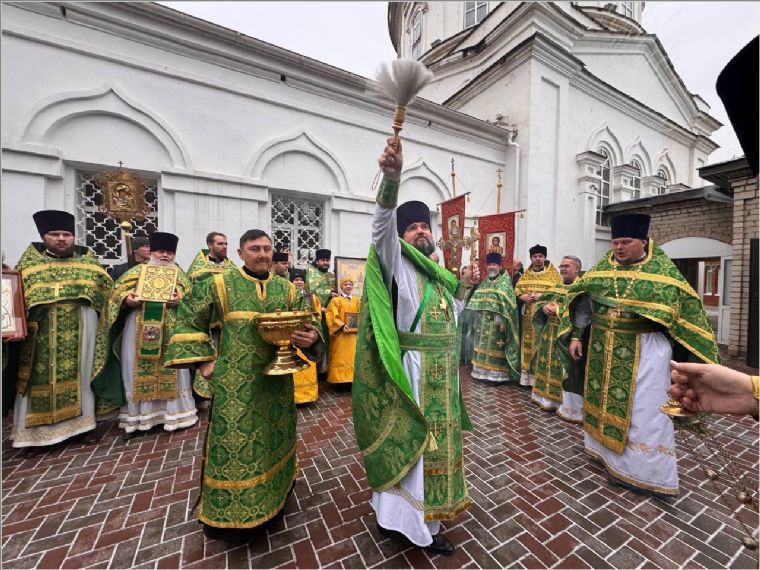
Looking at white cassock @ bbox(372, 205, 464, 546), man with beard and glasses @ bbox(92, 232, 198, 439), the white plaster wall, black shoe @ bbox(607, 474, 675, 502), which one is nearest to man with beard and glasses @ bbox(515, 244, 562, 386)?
black shoe @ bbox(607, 474, 675, 502)

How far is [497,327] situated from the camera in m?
7.08

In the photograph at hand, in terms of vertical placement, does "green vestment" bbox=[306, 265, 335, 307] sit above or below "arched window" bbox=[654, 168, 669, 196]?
below

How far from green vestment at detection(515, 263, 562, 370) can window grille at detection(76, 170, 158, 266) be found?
7436 millimetres

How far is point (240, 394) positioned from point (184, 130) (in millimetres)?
6529

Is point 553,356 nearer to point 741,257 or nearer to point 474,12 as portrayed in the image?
point 741,257

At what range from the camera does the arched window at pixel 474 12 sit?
1502 centimetres

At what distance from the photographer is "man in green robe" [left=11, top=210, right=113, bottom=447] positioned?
400cm

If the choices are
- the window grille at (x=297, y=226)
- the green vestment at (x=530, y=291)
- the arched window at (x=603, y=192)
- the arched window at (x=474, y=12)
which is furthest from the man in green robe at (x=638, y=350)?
the arched window at (x=474, y=12)

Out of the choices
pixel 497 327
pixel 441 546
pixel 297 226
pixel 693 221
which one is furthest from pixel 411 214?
pixel 693 221

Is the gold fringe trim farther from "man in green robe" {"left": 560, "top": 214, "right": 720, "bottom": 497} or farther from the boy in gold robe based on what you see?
the boy in gold robe

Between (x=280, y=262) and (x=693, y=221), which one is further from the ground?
(x=693, y=221)

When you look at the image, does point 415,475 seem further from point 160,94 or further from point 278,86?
point 278,86

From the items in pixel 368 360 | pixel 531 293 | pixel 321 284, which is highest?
pixel 321 284

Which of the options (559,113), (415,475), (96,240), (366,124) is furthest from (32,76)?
(559,113)
